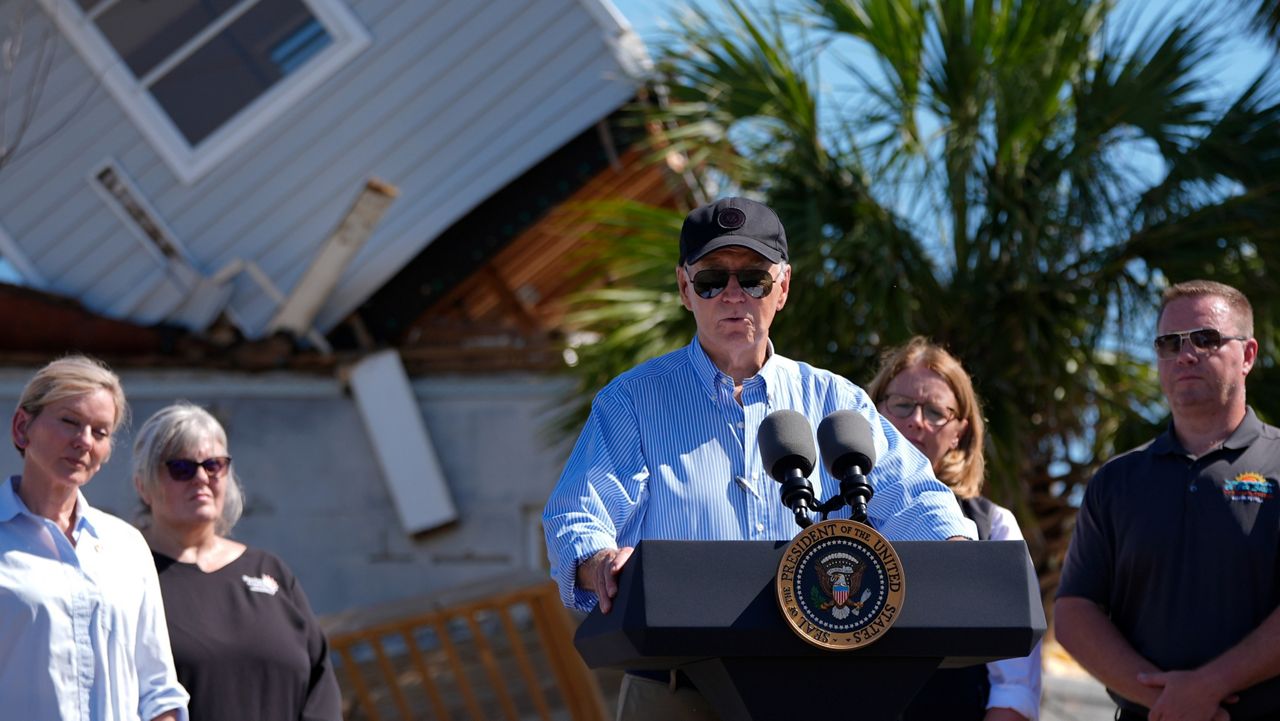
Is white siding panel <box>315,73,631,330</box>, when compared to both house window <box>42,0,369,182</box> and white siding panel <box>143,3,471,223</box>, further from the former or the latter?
house window <box>42,0,369,182</box>

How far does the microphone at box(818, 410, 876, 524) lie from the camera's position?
7.45ft

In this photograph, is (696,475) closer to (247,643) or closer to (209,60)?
(247,643)

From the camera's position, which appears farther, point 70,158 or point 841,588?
point 70,158

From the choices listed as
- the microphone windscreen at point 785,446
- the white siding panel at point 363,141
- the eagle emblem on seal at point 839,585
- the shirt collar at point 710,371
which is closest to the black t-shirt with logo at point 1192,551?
the shirt collar at point 710,371

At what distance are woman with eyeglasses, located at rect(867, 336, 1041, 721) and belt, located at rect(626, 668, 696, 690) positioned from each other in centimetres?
106

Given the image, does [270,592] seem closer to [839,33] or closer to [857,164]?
[857,164]

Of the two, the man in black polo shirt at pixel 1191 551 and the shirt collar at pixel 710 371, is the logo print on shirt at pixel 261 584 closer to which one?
the shirt collar at pixel 710 371

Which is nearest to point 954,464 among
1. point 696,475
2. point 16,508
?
point 696,475

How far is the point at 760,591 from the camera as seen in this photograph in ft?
6.85

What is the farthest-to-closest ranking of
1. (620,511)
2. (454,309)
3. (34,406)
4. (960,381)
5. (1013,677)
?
(454,309)
(960,381)
(1013,677)
(34,406)
(620,511)

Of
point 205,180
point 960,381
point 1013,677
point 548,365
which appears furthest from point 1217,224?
point 205,180

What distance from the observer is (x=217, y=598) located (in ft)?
12.5

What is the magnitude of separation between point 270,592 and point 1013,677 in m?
1.92

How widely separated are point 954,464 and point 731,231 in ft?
4.89
